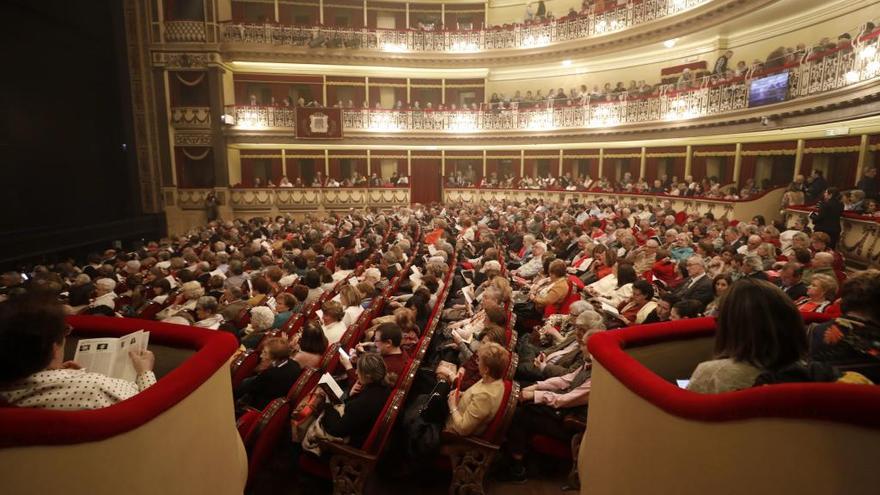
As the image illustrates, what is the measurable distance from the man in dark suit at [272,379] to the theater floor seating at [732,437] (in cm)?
198

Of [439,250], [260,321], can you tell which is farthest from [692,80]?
[260,321]

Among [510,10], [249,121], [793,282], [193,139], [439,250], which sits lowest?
[439,250]

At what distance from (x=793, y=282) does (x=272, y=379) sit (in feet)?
14.8

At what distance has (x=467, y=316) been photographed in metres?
5.05

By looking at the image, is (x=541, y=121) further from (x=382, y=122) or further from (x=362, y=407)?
(x=362, y=407)

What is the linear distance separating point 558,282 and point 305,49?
15292 mm

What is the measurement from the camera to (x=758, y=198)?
9562 mm

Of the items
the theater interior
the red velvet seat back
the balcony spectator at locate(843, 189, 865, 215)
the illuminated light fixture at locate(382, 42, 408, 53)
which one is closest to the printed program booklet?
the theater interior

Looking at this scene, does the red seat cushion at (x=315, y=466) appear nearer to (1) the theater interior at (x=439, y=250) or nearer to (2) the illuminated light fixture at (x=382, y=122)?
(1) the theater interior at (x=439, y=250)

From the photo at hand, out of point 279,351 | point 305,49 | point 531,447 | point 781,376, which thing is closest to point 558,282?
point 531,447

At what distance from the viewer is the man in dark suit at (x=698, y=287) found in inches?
181

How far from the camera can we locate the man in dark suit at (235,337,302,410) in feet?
10.1

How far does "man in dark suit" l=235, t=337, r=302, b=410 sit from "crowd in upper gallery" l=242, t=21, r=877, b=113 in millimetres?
9677

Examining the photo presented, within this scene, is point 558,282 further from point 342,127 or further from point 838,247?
point 342,127
